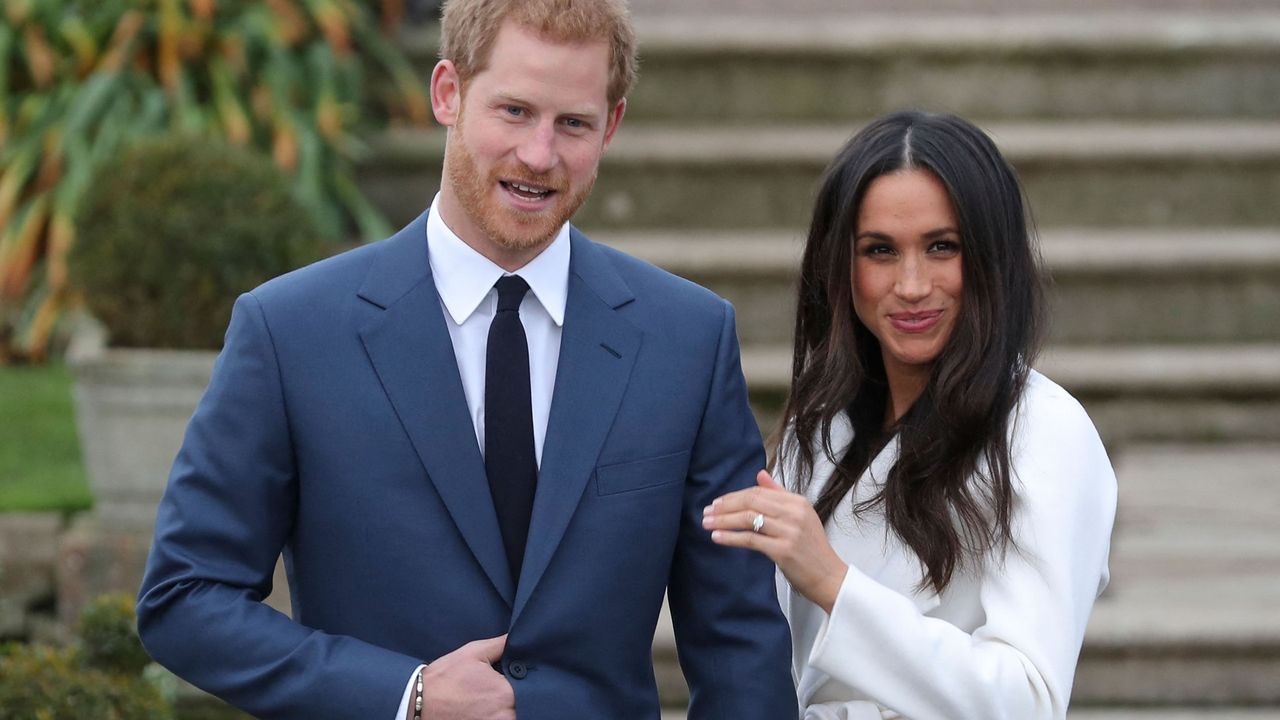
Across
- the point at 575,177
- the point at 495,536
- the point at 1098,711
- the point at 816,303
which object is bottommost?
the point at 1098,711

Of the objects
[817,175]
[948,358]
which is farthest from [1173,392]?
[948,358]

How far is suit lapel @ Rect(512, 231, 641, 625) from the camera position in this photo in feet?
7.37

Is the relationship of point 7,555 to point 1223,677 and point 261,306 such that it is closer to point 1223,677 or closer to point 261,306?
point 261,306

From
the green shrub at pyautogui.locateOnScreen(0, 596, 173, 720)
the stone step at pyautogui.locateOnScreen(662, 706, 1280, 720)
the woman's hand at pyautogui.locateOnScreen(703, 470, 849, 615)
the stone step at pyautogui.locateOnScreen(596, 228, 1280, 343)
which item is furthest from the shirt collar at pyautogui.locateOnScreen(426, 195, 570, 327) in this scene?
the stone step at pyautogui.locateOnScreen(596, 228, 1280, 343)

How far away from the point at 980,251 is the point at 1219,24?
15.6ft

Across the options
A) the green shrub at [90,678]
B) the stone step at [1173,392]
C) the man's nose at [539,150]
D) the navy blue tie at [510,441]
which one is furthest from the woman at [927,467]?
the stone step at [1173,392]

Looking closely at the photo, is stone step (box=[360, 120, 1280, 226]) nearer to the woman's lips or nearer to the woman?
the woman

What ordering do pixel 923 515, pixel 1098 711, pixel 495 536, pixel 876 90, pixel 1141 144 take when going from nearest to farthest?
pixel 495 536
pixel 923 515
pixel 1098 711
pixel 1141 144
pixel 876 90

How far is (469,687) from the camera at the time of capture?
7.19 feet

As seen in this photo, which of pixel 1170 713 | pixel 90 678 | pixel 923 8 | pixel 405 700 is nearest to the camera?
pixel 405 700

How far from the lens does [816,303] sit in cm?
272

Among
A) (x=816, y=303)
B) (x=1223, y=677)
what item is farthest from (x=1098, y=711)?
(x=816, y=303)

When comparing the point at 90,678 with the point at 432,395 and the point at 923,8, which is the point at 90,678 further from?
the point at 923,8

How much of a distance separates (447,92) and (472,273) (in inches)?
10.0
